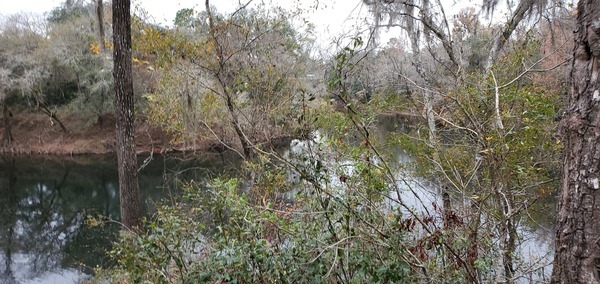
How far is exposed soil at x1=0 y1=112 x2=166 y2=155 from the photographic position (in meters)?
18.1

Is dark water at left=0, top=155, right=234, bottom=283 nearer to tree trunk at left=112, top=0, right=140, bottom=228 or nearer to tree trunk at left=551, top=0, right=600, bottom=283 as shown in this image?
tree trunk at left=112, top=0, right=140, bottom=228

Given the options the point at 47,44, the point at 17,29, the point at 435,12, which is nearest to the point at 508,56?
the point at 435,12

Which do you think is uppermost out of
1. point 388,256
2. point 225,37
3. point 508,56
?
point 225,37

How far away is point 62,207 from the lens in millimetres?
12273

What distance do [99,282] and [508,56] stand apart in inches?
272

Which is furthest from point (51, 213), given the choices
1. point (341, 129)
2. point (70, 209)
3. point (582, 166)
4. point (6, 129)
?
point (582, 166)

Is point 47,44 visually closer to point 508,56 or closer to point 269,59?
point 269,59

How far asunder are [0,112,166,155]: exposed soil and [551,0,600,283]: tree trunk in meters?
17.9

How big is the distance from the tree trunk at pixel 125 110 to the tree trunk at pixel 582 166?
4792mm

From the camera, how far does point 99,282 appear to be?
6.17 m

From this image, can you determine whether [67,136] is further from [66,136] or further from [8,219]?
[8,219]

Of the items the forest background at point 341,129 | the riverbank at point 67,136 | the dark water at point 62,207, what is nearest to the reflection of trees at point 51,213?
the dark water at point 62,207

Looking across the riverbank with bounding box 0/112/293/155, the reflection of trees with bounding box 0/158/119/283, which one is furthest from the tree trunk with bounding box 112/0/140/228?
the riverbank with bounding box 0/112/293/155

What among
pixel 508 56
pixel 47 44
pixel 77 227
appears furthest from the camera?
pixel 47 44
